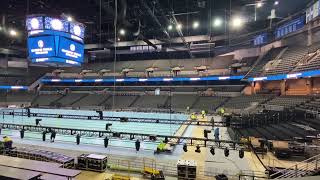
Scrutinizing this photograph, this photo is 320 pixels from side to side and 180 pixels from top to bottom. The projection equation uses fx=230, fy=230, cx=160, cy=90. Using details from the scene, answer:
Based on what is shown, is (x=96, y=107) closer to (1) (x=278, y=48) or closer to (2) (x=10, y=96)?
(2) (x=10, y=96)

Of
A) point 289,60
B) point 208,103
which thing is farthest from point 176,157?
point 208,103

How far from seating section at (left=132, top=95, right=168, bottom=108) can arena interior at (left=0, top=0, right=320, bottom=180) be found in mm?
196

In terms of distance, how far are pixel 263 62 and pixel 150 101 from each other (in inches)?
692

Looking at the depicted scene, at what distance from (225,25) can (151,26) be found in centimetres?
1066

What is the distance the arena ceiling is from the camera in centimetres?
1814

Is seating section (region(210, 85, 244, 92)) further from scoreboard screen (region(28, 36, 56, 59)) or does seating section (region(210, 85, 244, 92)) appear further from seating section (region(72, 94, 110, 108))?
scoreboard screen (region(28, 36, 56, 59))

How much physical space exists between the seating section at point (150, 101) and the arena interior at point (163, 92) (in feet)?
0.64

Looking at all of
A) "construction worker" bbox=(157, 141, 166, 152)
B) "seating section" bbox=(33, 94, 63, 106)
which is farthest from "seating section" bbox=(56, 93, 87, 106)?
"construction worker" bbox=(157, 141, 166, 152)

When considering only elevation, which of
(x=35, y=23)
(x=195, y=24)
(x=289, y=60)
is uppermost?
(x=195, y=24)

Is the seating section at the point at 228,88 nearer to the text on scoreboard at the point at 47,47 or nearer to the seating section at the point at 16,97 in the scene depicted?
the text on scoreboard at the point at 47,47

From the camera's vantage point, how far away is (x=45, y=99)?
139 ft

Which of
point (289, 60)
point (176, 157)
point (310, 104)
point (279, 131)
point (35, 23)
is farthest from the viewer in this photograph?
point (289, 60)

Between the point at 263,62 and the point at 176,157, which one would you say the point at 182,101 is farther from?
the point at 176,157

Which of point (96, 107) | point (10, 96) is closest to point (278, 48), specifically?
point (96, 107)
